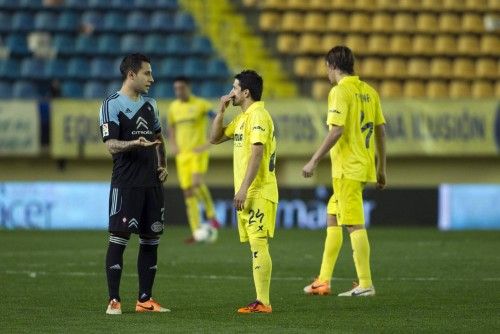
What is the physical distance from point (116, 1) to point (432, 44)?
686 cm

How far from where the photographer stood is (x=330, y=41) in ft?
92.1

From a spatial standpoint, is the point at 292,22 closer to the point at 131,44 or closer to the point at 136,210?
the point at 131,44

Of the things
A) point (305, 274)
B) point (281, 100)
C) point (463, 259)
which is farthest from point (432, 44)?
point (305, 274)

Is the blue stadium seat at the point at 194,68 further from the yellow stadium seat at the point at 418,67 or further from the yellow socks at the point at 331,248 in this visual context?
the yellow socks at the point at 331,248

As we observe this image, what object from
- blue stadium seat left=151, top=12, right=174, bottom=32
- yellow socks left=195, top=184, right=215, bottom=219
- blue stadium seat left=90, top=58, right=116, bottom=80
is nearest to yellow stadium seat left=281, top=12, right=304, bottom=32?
blue stadium seat left=151, top=12, right=174, bottom=32

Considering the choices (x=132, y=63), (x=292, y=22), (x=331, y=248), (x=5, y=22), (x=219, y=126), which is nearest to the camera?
(x=132, y=63)

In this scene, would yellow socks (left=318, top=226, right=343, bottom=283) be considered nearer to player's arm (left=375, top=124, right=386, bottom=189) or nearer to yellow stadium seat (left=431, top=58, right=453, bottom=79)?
player's arm (left=375, top=124, right=386, bottom=189)

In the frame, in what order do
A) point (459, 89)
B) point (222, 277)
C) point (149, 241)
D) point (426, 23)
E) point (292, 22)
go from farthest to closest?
point (426, 23) < point (292, 22) < point (459, 89) < point (222, 277) < point (149, 241)

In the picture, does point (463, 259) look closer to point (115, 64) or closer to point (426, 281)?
point (426, 281)

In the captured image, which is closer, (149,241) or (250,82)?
(250,82)

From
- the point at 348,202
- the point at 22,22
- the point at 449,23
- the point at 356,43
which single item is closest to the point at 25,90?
the point at 22,22

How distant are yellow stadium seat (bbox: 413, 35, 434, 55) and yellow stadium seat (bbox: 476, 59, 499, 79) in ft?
A: 3.44

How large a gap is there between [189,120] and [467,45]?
11.1m

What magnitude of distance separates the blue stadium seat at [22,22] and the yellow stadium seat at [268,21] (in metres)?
4.79
